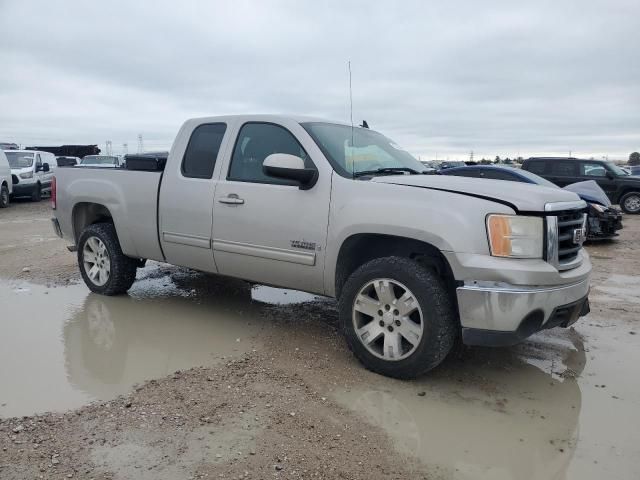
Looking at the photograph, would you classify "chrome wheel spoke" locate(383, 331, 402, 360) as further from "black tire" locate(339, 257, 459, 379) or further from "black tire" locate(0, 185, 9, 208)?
"black tire" locate(0, 185, 9, 208)

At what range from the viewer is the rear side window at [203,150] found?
497cm

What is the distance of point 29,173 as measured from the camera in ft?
60.6

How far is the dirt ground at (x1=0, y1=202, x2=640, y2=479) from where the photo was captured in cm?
279

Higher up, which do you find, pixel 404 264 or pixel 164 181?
pixel 164 181

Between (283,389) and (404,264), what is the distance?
116cm

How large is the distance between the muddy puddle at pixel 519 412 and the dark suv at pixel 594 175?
11.9 meters

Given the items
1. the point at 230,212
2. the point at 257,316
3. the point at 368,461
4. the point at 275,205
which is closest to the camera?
the point at 368,461

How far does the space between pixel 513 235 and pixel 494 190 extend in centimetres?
39

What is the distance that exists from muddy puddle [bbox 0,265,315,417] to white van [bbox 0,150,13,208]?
38.3 feet

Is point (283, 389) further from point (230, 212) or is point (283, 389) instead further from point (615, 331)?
point (615, 331)

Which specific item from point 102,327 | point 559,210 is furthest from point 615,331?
point 102,327

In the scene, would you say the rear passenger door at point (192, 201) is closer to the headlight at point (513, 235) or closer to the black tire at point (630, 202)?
the headlight at point (513, 235)

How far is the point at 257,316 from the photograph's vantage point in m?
5.35

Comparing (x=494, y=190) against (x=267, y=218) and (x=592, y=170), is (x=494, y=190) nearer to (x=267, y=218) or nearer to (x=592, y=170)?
(x=267, y=218)
